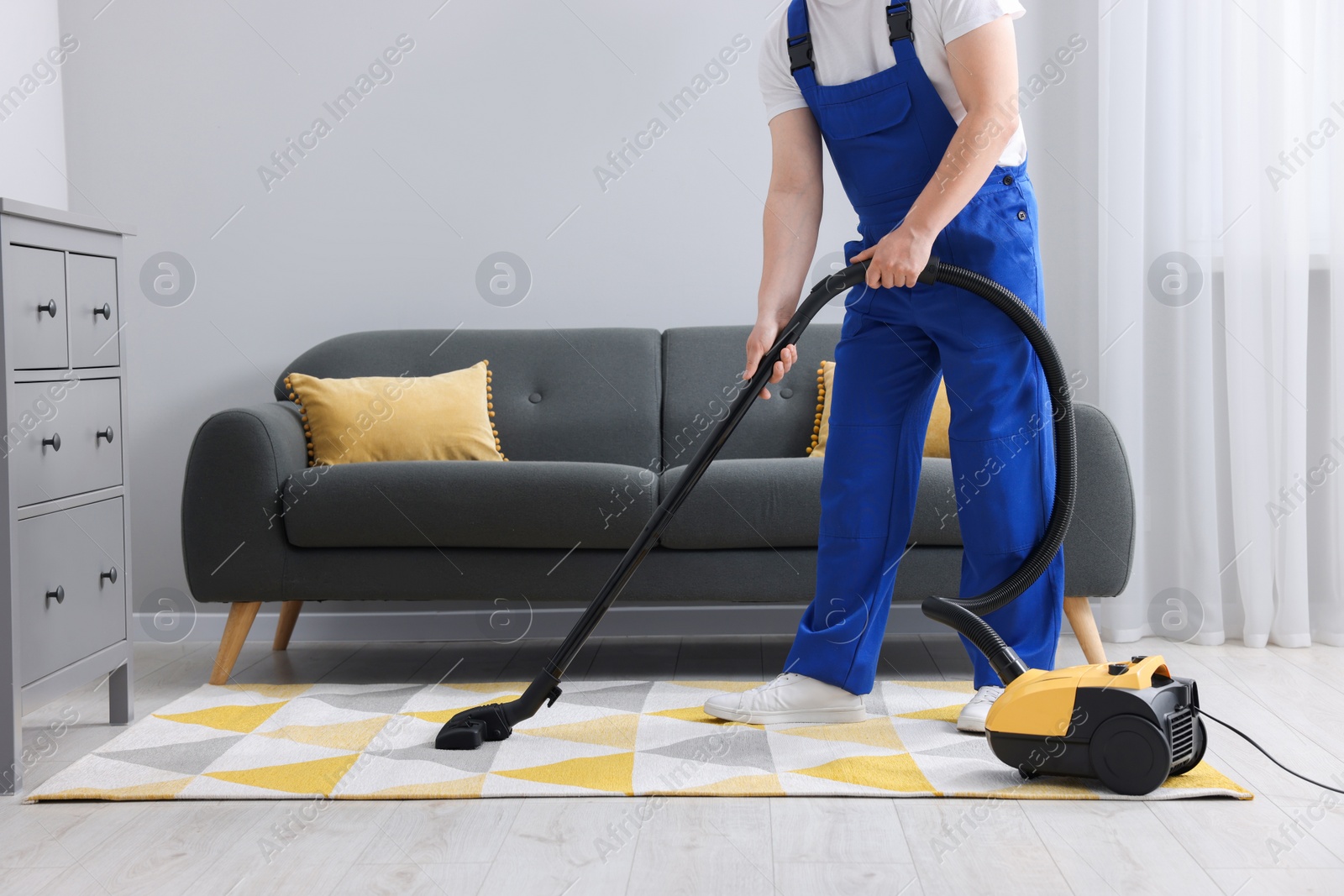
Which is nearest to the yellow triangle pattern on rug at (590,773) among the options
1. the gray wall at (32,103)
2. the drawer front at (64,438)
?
the drawer front at (64,438)

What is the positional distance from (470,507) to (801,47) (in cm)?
107

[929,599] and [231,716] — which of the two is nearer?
[929,599]

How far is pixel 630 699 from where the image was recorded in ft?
6.82

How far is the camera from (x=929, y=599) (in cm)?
164

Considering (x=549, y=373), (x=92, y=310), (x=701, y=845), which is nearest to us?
(x=701, y=845)

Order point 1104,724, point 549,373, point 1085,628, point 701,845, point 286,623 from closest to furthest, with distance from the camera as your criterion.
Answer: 1. point 701,845
2. point 1104,724
3. point 1085,628
4. point 286,623
5. point 549,373

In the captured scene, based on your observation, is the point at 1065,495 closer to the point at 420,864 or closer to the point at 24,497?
the point at 420,864

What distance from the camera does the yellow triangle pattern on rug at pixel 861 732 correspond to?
176 centimetres

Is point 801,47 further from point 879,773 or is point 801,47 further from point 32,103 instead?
point 32,103

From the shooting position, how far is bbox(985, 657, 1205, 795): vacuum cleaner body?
1440 millimetres

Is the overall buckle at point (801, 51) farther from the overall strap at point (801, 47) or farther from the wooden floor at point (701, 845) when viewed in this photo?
the wooden floor at point (701, 845)

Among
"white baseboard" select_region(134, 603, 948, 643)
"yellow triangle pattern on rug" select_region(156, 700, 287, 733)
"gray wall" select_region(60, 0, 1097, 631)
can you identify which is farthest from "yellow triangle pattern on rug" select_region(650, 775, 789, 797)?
"gray wall" select_region(60, 0, 1097, 631)

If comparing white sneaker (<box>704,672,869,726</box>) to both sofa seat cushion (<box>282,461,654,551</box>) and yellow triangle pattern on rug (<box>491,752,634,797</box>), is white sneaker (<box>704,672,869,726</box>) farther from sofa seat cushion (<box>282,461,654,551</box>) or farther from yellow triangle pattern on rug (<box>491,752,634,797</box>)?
sofa seat cushion (<box>282,461,654,551</box>)

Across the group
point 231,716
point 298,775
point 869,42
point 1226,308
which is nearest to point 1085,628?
point 1226,308
